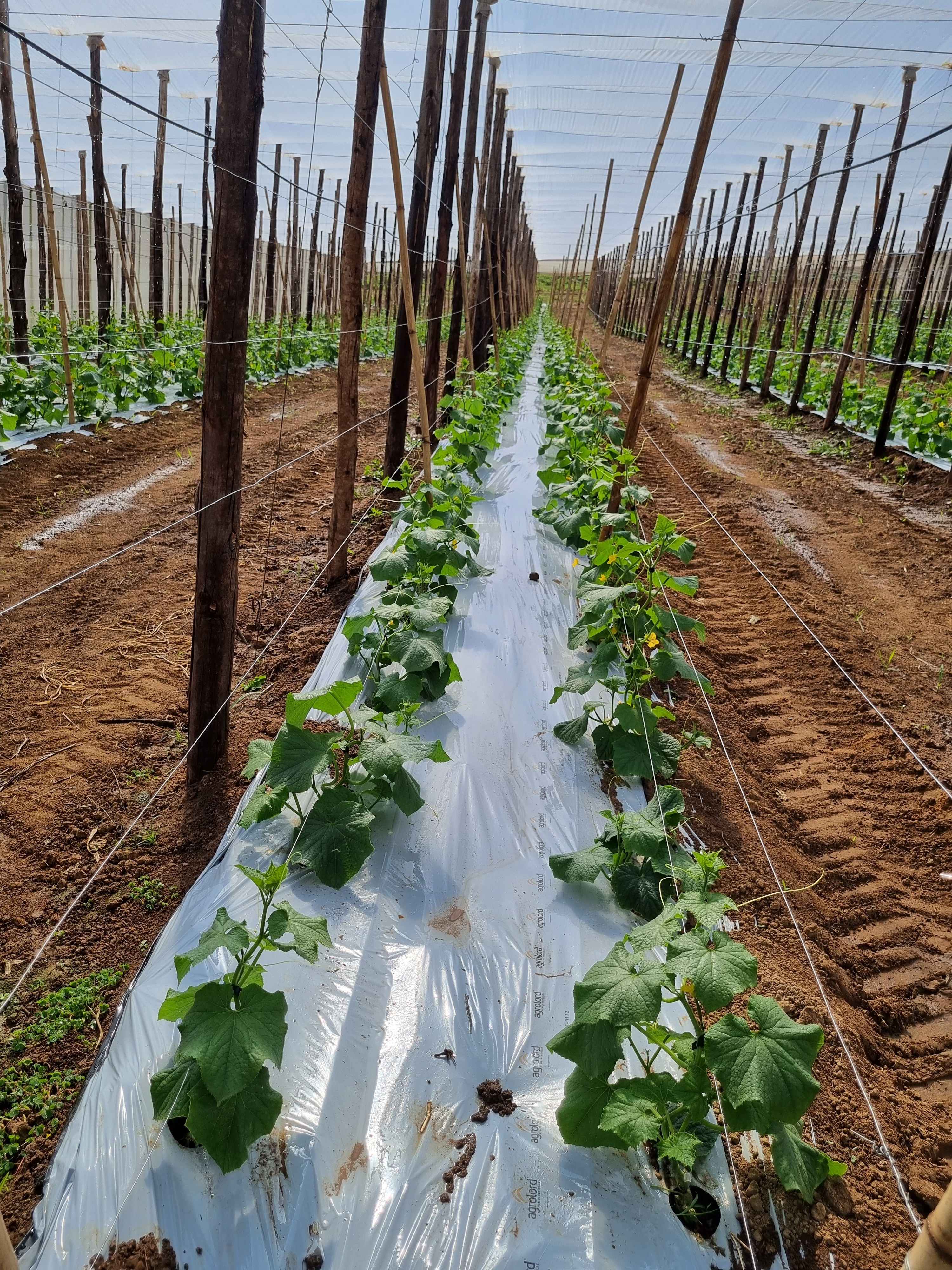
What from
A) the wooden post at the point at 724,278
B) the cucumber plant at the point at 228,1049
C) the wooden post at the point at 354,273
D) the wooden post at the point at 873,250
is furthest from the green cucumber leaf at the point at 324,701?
the wooden post at the point at 724,278

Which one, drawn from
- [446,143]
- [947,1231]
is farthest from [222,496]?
[446,143]

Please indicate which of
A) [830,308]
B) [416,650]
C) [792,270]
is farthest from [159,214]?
[830,308]

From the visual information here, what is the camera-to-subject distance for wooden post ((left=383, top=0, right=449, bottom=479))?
6.96m

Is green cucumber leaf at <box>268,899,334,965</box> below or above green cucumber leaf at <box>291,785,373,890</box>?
above

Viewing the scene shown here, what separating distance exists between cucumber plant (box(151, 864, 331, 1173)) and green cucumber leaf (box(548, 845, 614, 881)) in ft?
3.25

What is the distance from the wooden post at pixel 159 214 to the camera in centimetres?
1210

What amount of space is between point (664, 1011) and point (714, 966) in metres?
0.58

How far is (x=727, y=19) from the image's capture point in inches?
185

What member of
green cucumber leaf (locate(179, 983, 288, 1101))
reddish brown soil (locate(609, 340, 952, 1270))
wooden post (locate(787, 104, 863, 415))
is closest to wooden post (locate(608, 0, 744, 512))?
reddish brown soil (locate(609, 340, 952, 1270))

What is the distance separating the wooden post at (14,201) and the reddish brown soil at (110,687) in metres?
2.29

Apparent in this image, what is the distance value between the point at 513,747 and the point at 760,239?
25.2 m

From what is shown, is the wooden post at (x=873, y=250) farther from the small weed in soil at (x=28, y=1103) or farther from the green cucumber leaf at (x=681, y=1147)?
the small weed in soil at (x=28, y=1103)

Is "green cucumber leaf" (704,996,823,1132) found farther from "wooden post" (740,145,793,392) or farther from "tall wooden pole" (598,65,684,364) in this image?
"wooden post" (740,145,793,392)

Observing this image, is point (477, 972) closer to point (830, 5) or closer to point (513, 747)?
point (513, 747)
